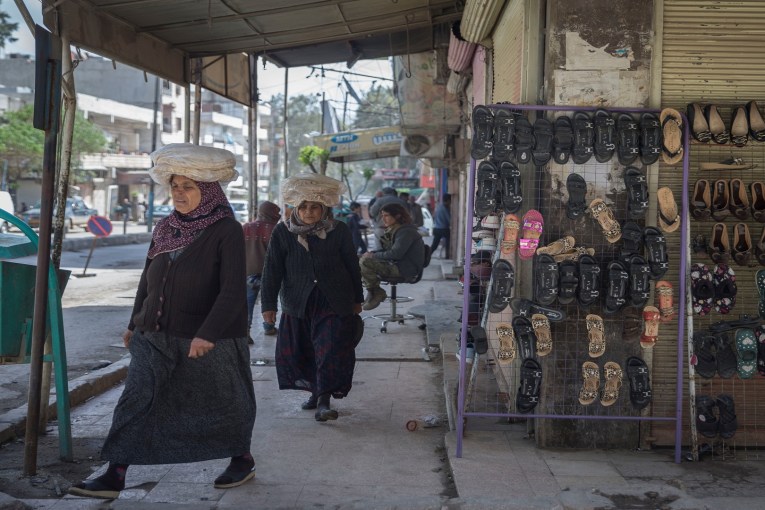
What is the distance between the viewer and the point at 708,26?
15.4 ft

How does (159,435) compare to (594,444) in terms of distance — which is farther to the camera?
(594,444)

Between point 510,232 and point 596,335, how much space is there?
29.5 inches

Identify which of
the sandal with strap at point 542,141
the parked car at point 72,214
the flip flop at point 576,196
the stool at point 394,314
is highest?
the parked car at point 72,214

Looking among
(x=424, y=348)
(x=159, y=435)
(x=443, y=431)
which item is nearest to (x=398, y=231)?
(x=424, y=348)

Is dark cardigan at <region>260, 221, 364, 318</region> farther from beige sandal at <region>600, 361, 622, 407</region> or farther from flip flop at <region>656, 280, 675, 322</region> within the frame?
flip flop at <region>656, 280, 675, 322</region>

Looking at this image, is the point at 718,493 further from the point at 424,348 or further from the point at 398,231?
the point at 398,231

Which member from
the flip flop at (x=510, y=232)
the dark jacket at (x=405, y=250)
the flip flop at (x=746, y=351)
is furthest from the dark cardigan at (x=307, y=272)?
the dark jacket at (x=405, y=250)

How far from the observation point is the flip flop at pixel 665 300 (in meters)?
4.59

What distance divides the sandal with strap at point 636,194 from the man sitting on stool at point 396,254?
4.53 m

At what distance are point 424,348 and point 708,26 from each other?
455cm

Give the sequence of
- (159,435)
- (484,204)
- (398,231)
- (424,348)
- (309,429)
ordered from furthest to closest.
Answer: (398,231) < (424,348) < (309,429) < (484,204) < (159,435)

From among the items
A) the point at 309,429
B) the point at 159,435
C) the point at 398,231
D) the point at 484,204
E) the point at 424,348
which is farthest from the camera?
the point at 398,231

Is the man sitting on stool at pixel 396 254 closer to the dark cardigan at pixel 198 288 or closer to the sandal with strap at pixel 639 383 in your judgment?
the sandal with strap at pixel 639 383

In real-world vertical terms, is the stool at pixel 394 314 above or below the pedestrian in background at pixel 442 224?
below
